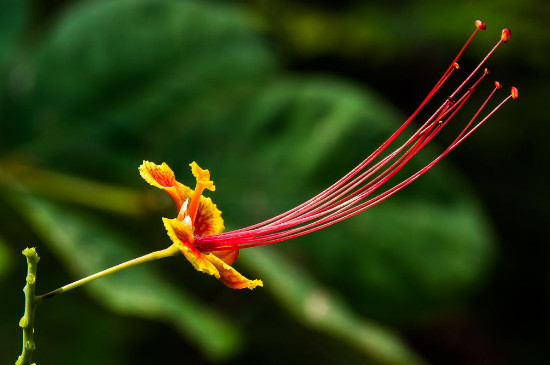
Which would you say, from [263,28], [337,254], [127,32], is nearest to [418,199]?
[337,254]

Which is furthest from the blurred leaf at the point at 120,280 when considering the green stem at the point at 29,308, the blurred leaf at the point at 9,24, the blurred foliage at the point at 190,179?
the green stem at the point at 29,308

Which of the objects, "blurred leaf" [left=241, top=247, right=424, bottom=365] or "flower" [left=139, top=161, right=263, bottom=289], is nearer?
"flower" [left=139, top=161, right=263, bottom=289]

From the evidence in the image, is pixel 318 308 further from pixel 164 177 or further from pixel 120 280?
pixel 164 177

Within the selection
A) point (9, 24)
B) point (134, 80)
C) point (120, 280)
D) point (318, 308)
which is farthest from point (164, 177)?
point (9, 24)

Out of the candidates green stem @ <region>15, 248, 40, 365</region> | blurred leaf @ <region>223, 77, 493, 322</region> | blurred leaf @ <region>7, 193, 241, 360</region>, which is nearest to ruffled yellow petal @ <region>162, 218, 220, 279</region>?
green stem @ <region>15, 248, 40, 365</region>

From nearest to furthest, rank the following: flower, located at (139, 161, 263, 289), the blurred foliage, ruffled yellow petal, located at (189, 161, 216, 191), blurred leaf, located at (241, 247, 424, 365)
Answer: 1. flower, located at (139, 161, 263, 289)
2. ruffled yellow petal, located at (189, 161, 216, 191)
3. blurred leaf, located at (241, 247, 424, 365)
4. the blurred foliage

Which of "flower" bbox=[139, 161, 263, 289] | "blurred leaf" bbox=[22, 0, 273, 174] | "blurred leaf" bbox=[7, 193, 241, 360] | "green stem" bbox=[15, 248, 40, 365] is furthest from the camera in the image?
"blurred leaf" bbox=[22, 0, 273, 174]

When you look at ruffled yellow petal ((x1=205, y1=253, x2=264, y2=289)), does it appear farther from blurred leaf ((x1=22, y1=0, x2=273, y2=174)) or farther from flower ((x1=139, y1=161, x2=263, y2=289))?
blurred leaf ((x1=22, y1=0, x2=273, y2=174))
